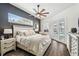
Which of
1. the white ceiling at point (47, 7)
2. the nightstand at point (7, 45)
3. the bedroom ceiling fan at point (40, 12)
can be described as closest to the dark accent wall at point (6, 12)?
the white ceiling at point (47, 7)

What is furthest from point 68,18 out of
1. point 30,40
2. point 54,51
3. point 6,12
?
point 6,12

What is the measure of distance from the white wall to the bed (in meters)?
0.25

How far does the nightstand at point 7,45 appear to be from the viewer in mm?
2068

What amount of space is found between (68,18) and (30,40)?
1.01m

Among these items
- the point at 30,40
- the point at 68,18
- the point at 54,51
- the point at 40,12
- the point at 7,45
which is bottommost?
the point at 54,51

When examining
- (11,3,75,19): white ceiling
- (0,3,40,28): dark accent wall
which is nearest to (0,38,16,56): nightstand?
(0,3,40,28): dark accent wall

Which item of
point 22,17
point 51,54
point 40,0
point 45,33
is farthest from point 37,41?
point 40,0

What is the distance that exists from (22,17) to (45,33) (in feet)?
2.19

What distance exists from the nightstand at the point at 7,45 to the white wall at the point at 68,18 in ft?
2.62

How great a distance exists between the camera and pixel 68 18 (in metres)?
2.12

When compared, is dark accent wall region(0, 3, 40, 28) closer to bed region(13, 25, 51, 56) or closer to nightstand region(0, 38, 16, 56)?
bed region(13, 25, 51, 56)

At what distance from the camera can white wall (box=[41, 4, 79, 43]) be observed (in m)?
2.07

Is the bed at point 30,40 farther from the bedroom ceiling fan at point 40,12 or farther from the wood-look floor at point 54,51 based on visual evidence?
the bedroom ceiling fan at point 40,12

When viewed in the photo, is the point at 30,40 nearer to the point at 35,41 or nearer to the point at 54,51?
the point at 35,41
